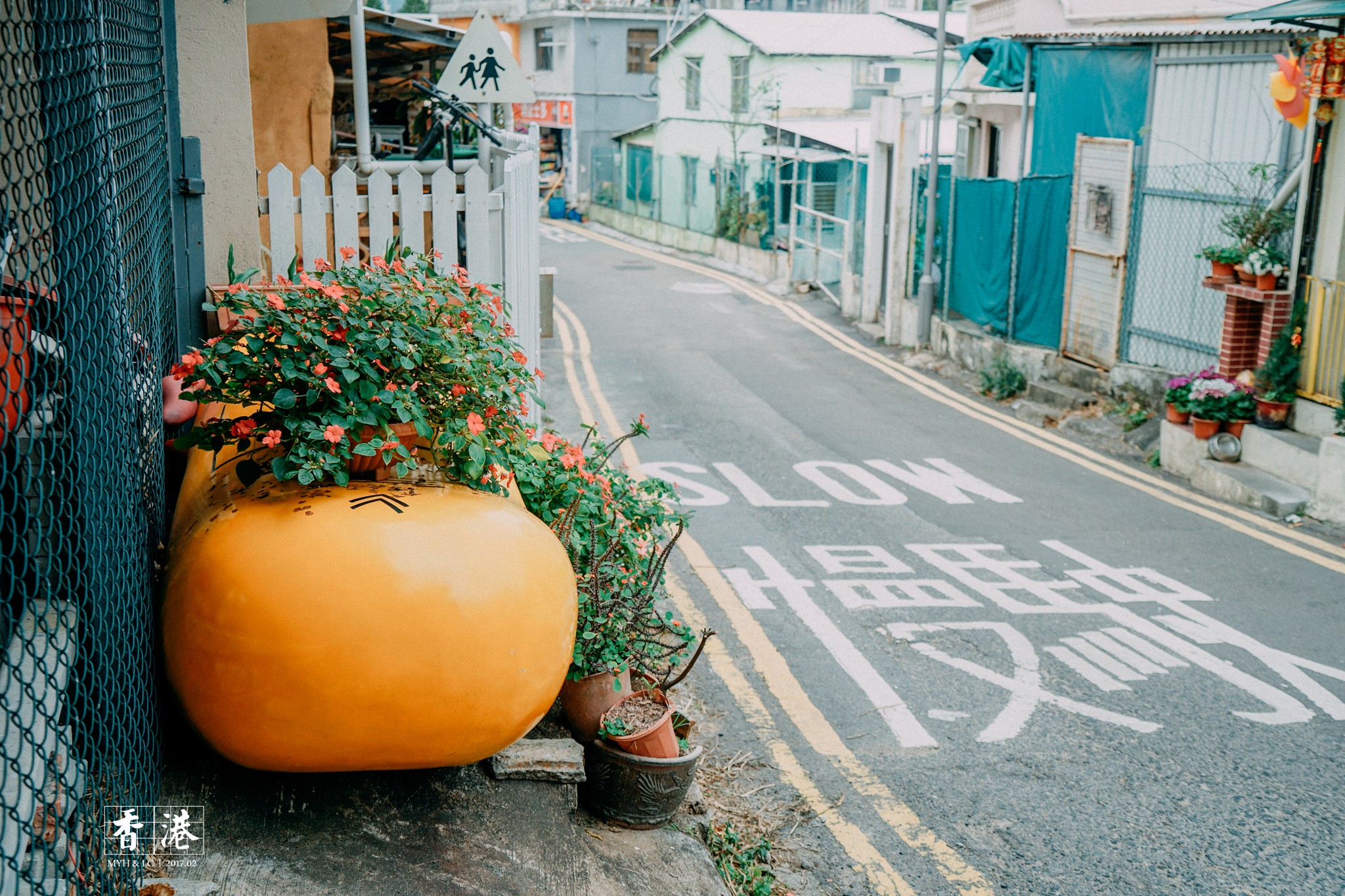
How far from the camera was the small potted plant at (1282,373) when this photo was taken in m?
10.7

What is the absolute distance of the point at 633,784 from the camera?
4816mm

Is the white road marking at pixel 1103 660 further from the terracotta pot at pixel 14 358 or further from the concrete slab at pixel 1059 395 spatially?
the concrete slab at pixel 1059 395

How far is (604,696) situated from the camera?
A: 5.00 meters

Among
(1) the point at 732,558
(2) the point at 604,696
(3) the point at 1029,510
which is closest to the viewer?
(2) the point at 604,696

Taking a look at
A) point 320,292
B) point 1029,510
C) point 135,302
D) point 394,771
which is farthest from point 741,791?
point 1029,510

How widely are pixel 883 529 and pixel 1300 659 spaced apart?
10.5 ft

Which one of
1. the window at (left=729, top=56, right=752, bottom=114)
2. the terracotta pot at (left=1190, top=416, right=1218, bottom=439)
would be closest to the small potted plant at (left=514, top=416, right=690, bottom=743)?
the terracotta pot at (left=1190, top=416, right=1218, bottom=439)

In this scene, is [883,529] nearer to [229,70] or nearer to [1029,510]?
[1029,510]

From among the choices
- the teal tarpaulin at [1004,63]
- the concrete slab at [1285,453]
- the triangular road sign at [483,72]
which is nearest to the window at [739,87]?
the teal tarpaulin at [1004,63]

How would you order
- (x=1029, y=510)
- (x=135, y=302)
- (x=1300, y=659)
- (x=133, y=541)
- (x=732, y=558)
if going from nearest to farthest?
(x=133, y=541), (x=135, y=302), (x=1300, y=659), (x=732, y=558), (x=1029, y=510)

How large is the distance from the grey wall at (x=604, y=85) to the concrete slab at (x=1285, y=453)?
3654 centimetres

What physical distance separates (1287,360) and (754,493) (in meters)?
4.84

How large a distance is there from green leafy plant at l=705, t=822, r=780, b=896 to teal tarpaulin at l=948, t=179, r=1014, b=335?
1178 cm

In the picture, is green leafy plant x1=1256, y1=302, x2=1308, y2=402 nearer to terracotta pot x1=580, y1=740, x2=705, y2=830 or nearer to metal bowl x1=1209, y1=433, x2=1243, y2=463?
metal bowl x1=1209, y1=433, x2=1243, y2=463
